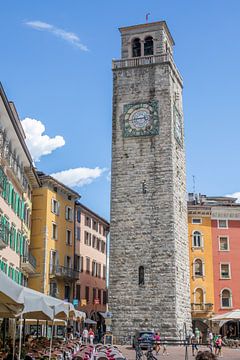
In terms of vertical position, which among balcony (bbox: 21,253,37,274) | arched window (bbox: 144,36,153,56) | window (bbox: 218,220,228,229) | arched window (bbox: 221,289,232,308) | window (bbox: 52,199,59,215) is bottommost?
arched window (bbox: 221,289,232,308)

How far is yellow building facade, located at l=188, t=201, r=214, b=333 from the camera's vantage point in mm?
42312

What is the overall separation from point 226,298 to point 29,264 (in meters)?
17.5

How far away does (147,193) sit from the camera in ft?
115

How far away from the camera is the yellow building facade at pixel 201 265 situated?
42.3 metres

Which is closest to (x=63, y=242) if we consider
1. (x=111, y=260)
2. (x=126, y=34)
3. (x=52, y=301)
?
(x=111, y=260)

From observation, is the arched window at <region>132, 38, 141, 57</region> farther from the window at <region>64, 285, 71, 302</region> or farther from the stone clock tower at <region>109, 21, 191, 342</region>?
the window at <region>64, 285, 71, 302</region>

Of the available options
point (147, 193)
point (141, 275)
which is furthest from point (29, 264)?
point (147, 193)

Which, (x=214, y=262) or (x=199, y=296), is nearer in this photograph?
(x=199, y=296)

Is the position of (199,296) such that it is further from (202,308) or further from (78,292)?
(78,292)

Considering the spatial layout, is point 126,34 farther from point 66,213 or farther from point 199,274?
point 199,274

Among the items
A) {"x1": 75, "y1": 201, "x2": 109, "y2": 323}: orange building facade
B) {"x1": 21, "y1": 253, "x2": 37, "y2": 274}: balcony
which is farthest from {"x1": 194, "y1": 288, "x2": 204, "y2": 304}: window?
{"x1": 21, "y1": 253, "x2": 37, "y2": 274}: balcony

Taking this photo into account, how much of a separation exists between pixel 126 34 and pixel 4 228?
2096 cm

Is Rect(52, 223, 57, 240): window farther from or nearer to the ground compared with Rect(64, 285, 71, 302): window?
farther from the ground

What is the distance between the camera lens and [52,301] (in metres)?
13.4
